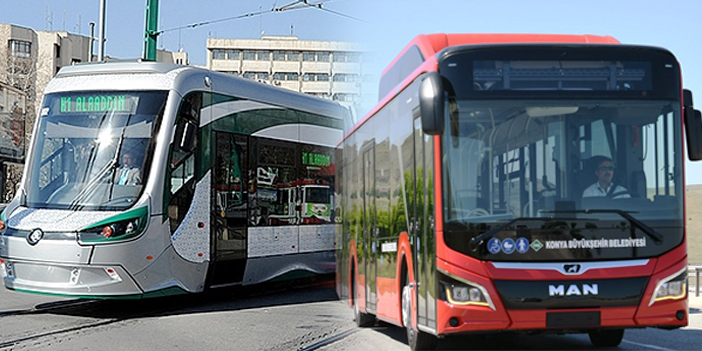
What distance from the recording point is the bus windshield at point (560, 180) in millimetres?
8859

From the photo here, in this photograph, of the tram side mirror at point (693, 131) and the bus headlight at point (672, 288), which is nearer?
the bus headlight at point (672, 288)

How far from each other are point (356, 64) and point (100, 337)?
15.7ft

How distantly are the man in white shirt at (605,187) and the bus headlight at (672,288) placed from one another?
77cm

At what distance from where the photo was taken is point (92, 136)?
1434 centimetres

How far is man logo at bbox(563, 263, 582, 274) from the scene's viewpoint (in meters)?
8.83

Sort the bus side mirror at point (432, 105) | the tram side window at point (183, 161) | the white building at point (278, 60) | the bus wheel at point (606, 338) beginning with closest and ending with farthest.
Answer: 1. the bus side mirror at point (432, 105)
2. the bus wheel at point (606, 338)
3. the tram side window at point (183, 161)
4. the white building at point (278, 60)

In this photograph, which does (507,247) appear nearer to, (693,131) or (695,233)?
(693,131)

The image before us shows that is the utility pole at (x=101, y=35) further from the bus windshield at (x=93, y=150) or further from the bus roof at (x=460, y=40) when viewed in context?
the bus roof at (x=460, y=40)

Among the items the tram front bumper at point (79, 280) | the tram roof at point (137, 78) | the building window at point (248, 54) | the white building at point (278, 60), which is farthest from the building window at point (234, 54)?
the tram front bumper at point (79, 280)

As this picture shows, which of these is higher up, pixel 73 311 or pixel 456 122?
pixel 456 122

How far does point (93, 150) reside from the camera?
14219 mm

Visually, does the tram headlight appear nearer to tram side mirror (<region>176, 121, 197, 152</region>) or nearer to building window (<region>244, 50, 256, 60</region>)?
tram side mirror (<region>176, 121, 197, 152</region>)

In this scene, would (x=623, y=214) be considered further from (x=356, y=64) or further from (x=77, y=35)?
(x=77, y=35)

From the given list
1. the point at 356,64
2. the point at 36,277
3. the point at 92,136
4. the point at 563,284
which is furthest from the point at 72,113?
the point at 563,284
